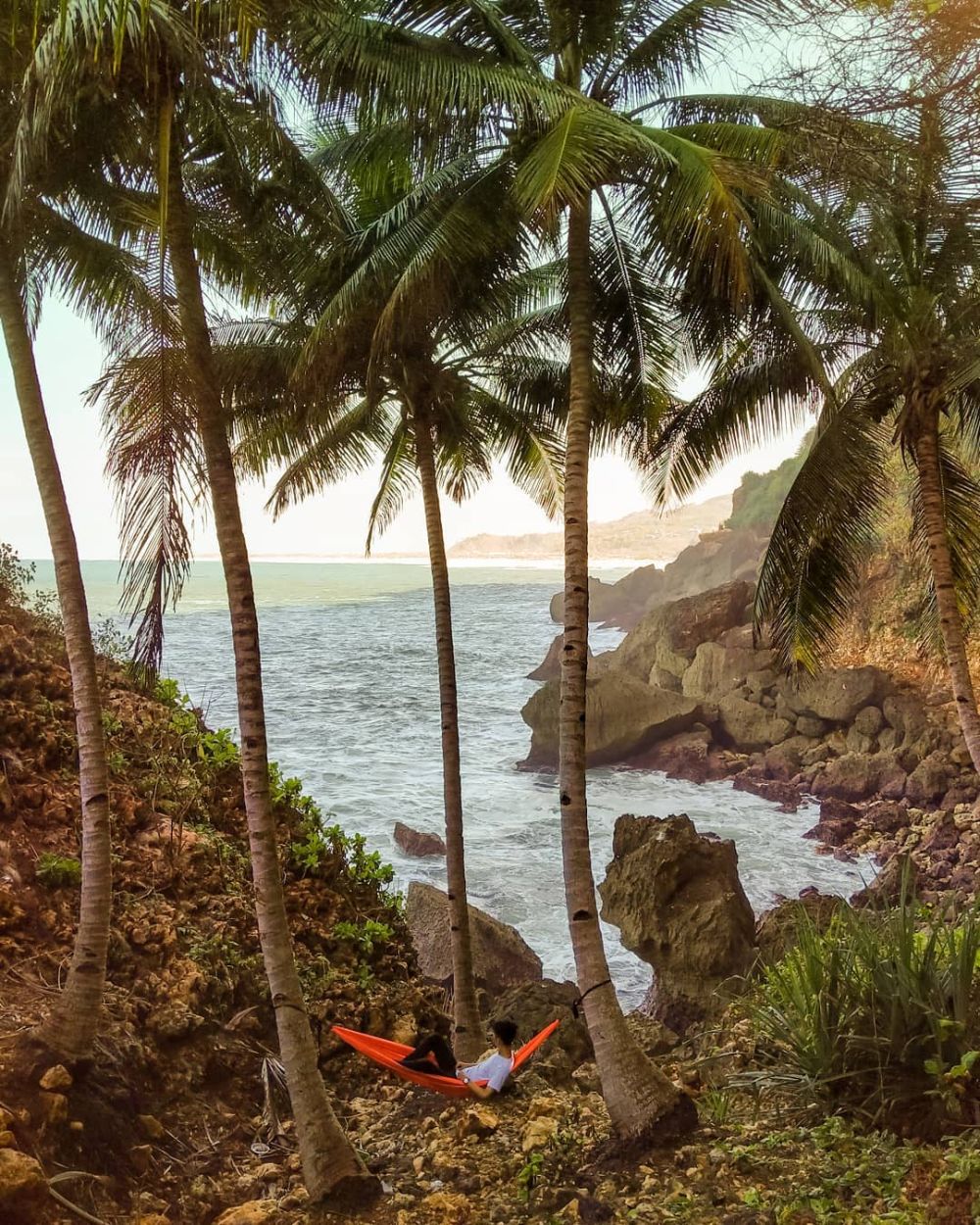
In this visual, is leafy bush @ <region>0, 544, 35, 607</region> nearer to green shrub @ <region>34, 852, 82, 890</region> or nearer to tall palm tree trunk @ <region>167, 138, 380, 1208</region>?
green shrub @ <region>34, 852, 82, 890</region>

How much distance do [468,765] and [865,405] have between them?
709 inches

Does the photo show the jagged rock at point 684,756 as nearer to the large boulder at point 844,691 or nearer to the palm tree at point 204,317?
the large boulder at point 844,691

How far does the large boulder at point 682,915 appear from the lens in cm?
967

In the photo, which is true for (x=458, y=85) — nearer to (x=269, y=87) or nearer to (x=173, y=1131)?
(x=269, y=87)

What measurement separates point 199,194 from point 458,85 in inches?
70.0

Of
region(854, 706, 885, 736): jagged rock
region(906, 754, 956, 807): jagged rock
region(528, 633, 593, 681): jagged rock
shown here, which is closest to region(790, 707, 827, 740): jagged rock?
region(854, 706, 885, 736): jagged rock

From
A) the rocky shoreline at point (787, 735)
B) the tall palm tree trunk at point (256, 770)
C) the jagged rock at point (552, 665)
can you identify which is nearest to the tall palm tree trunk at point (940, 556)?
the rocky shoreline at point (787, 735)

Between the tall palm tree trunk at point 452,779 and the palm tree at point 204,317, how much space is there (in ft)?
12.1

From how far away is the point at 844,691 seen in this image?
20469 millimetres

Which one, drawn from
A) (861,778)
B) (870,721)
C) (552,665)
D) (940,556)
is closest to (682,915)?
(940,556)

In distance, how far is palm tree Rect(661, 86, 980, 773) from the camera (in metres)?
7.48

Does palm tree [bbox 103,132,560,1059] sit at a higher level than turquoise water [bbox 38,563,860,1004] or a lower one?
higher

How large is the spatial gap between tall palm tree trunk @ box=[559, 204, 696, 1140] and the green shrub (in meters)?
3.60

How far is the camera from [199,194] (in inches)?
226
